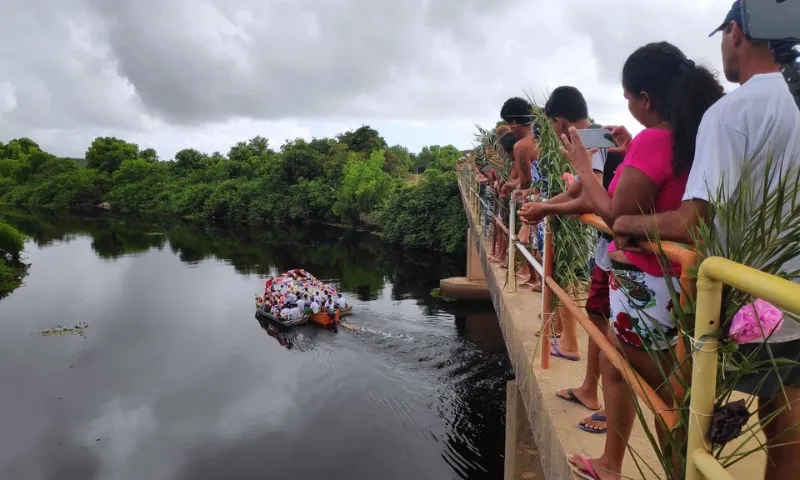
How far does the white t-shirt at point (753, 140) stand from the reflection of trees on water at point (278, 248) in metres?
16.9

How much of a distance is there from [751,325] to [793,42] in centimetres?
81

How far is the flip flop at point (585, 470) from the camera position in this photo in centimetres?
210

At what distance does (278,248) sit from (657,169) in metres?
31.4

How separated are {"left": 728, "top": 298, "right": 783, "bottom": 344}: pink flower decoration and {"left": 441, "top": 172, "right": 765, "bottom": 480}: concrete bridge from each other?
416 mm

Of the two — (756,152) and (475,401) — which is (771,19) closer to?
(756,152)

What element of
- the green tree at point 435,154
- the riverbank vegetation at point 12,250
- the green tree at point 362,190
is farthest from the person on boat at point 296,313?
the green tree at point 435,154

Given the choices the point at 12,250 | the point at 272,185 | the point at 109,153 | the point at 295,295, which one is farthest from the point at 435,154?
the point at 109,153

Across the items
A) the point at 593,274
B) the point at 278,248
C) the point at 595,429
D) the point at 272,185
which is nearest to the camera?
the point at 595,429

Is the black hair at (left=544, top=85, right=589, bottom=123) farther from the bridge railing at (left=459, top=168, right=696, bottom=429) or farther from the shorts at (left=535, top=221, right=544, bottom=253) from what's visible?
the shorts at (left=535, top=221, right=544, bottom=253)

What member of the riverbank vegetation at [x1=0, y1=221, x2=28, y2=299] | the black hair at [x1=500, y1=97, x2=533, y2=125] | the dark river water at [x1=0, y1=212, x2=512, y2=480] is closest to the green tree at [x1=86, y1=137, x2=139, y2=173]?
the riverbank vegetation at [x1=0, y1=221, x2=28, y2=299]

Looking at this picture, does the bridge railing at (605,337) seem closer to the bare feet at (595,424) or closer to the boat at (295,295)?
the bare feet at (595,424)

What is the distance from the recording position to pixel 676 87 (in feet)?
6.18

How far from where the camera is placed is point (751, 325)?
131 centimetres

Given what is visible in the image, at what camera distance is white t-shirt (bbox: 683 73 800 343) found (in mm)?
1495
